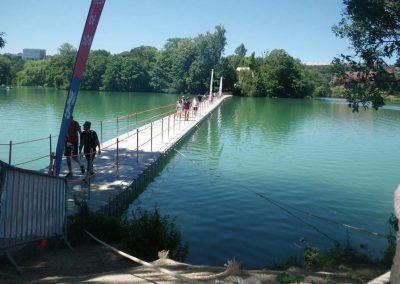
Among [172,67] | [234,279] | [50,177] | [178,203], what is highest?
[172,67]

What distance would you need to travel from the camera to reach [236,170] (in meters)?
17.2

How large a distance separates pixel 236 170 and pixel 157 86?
89.3 m

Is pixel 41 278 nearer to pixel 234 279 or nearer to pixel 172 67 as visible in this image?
pixel 234 279

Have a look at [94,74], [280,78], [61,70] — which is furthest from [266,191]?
[61,70]

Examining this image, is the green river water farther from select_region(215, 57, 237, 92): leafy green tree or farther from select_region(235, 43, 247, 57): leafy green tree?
select_region(235, 43, 247, 57): leafy green tree

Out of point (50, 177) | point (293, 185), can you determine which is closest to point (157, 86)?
point (293, 185)

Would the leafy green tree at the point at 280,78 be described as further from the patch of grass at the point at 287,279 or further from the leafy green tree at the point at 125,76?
the patch of grass at the point at 287,279

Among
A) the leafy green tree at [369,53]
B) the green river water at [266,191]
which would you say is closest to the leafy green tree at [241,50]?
the green river water at [266,191]

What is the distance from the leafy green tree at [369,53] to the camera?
384 inches

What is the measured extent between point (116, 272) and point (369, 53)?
8.15 meters

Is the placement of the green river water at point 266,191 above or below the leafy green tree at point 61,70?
below

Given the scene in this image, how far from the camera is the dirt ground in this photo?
5586 mm

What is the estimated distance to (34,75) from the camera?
12212cm

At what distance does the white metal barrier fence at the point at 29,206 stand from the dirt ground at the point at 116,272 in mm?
411
